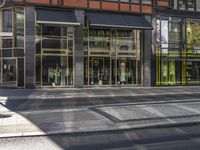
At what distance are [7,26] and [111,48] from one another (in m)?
8.48

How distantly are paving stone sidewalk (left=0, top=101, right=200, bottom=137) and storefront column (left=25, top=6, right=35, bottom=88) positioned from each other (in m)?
13.8

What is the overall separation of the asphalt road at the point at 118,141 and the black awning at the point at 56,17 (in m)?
18.8

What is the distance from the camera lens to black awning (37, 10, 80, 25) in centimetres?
2903

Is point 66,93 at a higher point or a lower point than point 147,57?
lower

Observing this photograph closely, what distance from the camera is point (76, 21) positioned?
3022 centimetres

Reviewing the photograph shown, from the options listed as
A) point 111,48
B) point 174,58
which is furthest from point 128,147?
point 174,58

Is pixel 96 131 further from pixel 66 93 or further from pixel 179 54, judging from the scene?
pixel 179 54

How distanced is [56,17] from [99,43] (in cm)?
454

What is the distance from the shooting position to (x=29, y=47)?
2980 cm

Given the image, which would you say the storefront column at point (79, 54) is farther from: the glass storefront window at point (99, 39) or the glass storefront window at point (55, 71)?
the glass storefront window at point (99, 39)

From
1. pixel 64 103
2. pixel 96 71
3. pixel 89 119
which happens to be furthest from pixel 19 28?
pixel 89 119

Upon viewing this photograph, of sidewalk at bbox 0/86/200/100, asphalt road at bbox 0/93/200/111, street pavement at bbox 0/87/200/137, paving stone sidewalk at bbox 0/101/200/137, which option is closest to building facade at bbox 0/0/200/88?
sidewalk at bbox 0/86/200/100

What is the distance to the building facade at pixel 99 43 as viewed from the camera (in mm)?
30016

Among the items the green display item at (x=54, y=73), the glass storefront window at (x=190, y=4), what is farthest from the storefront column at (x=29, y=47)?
the glass storefront window at (x=190, y=4)
